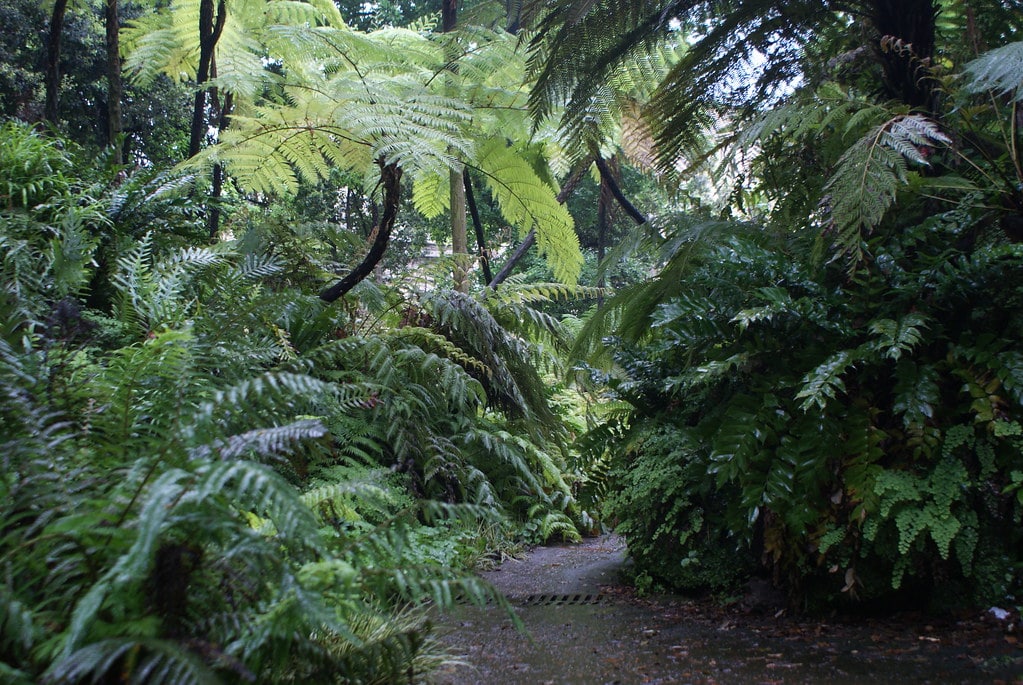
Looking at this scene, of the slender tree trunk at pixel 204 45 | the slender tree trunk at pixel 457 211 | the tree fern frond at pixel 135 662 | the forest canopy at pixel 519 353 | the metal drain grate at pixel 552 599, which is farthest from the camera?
the slender tree trunk at pixel 457 211

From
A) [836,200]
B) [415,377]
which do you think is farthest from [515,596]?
[836,200]

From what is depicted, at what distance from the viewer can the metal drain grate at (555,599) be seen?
10.8 ft

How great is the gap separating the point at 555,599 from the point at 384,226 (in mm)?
2138

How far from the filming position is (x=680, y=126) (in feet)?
10.8

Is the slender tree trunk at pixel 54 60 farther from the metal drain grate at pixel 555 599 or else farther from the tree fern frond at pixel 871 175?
the tree fern frond at pixel 871 175

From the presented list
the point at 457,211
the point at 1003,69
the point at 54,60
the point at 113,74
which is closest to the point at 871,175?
the point at 1003,69

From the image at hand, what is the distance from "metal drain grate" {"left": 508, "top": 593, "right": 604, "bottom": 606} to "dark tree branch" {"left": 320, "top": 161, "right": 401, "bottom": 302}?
1.99 metres

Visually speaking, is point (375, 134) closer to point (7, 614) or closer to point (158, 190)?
point (158, 190)

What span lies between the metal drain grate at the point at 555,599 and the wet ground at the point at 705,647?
20mm

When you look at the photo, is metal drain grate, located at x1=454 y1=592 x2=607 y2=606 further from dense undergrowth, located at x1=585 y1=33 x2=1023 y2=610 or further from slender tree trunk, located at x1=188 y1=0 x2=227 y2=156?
slender tree trunk, located at x1=188 y1=0 x2=227 y2=156

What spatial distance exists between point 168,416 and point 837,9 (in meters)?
3.02

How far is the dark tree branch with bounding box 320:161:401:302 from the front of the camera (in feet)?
12.8

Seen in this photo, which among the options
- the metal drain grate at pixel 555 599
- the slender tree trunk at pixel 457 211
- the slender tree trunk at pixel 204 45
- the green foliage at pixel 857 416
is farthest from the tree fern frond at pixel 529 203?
the metal drain grate at pixel 555 599

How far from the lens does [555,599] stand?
11.1ft
